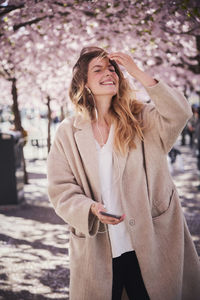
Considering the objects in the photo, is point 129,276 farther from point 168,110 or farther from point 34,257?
point 34,257

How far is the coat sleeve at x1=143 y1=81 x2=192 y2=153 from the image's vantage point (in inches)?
81.9

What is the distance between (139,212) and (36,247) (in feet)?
10.8

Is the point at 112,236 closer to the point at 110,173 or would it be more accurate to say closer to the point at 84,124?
the point at 110,173

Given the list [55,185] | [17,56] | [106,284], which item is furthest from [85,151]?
[17,56]

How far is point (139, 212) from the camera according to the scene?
2201 millimetres

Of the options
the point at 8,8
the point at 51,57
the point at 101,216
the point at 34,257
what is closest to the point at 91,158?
the point at 101,216

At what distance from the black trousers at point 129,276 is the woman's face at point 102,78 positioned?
115 centimetres

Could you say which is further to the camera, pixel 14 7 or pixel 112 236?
pixel 14 7

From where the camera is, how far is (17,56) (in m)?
7.86

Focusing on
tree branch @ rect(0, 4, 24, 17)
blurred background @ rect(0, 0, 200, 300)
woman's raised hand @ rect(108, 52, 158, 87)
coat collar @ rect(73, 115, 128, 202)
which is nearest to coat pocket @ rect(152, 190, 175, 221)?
coat collar @ rect(73, 115, 128, 202)

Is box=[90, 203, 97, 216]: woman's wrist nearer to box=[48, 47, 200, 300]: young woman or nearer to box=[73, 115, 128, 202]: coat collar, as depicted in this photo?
box=[48, 47, 200, 300]: young woman

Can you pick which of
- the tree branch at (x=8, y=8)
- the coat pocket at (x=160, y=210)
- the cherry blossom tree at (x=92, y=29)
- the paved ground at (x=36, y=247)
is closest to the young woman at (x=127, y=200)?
the coat pocket at (x=160, y=210)

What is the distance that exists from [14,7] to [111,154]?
140 inches

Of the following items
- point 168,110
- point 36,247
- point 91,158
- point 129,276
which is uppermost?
point 168,110
